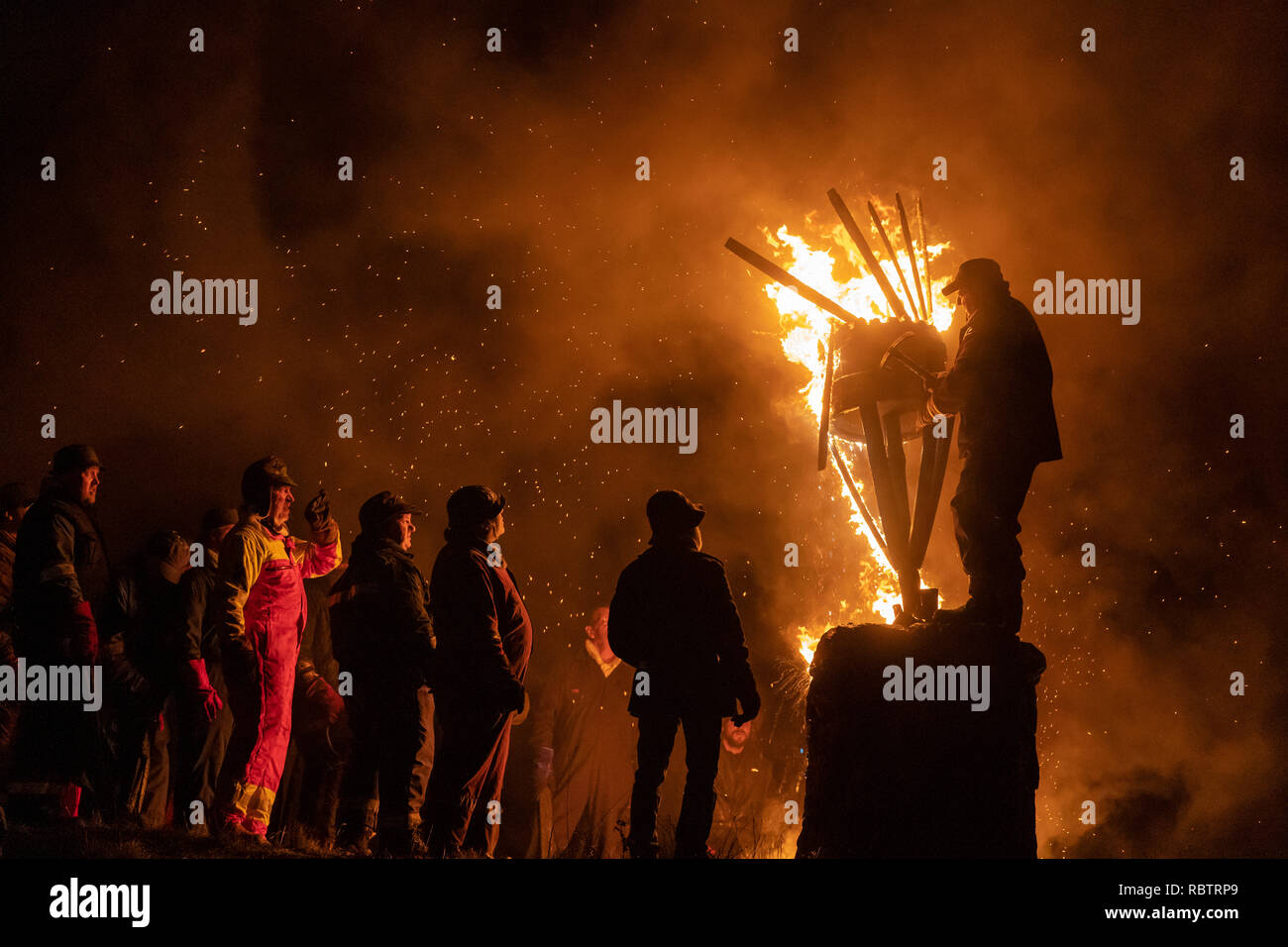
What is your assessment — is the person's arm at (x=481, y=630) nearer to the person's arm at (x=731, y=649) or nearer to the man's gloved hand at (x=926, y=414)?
the person's arm at (x=731, y=649)

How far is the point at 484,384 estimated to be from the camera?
1370 centimetres

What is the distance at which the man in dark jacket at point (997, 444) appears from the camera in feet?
17.2

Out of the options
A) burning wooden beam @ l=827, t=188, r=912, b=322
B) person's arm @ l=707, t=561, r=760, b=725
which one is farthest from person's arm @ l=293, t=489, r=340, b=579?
burning wooden beam @ l=827, t=188, r=912, b=322

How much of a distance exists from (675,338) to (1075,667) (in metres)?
7.06

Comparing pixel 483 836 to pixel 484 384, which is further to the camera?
pixel 484 384

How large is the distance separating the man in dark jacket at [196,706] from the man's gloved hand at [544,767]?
317 cm

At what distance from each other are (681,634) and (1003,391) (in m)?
2.20

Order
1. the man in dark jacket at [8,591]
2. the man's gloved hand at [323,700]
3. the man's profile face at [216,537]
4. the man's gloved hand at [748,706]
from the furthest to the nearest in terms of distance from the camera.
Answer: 1. the man's profile face at [216,537]
2. the man's gloved hand at [323,700]
3. the man in dark jacket at [8,591]
4. the man's gloved hand at [748,706]

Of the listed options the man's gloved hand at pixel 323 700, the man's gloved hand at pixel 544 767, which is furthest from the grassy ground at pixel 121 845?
the man's gloved hand at pixel 544 767

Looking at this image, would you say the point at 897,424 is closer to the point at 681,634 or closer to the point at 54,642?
the point at 681,634
